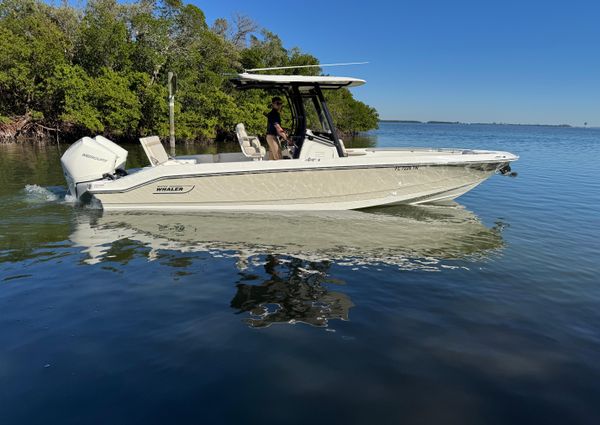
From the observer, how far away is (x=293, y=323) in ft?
14.3

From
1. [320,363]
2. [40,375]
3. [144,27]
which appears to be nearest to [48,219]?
[40,375]

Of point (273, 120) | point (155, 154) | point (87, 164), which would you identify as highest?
point (273, 120)

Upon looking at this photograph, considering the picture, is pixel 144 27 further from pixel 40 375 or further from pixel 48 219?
pixel 40 375

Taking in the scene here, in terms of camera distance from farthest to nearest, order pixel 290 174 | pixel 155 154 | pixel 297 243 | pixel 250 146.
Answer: pixel 250 146, pixel 155 154, pixel 290 174, pixel 297 243

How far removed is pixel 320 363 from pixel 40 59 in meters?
34.6

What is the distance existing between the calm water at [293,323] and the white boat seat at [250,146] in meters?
1.78

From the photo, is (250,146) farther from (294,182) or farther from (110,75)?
(110,75)

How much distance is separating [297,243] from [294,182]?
2.16 m

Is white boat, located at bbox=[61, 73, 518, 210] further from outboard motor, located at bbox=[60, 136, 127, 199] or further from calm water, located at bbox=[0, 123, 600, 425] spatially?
calm water, located at bbox=[0, 123, 600, 425]

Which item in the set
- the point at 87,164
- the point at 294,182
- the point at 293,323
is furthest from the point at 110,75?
the point at 293,323

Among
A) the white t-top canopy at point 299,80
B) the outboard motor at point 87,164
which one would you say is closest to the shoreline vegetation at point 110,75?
the outboard motor at point 87,164

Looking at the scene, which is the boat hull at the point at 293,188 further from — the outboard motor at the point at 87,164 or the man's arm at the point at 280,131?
the man's arm at the point at 280,131

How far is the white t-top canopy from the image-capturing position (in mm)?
8344

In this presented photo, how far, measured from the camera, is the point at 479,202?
1179cm
